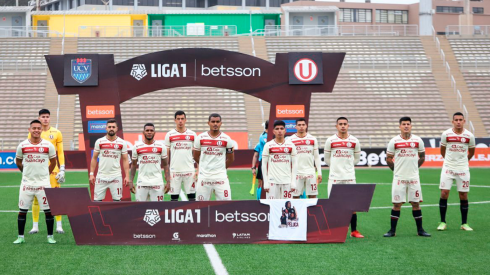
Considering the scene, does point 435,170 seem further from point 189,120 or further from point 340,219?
point 340,219

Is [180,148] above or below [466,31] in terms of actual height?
below

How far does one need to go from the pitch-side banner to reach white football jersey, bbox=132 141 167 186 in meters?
1.24

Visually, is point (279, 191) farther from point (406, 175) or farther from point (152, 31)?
point (152, 31)

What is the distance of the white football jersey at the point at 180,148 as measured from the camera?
11.9 m

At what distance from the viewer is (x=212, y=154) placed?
10945mm

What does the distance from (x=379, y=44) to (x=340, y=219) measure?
33860 millimetres

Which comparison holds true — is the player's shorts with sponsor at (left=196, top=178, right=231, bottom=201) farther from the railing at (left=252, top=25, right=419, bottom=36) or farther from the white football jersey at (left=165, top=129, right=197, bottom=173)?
the railing at (left=252, top=25, right=419, bottom=36)

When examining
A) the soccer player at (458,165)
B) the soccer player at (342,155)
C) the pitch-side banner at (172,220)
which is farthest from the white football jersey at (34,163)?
the soccer player at (458,165)

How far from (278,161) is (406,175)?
233 cm

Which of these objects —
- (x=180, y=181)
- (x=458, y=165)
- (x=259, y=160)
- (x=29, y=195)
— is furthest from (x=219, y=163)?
(x=458, y=165)

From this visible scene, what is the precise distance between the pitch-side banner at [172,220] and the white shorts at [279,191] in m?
1.52

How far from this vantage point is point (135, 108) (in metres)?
35.6

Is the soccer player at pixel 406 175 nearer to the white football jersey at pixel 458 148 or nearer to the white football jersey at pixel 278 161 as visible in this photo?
the white football jersey at pixel 458 148

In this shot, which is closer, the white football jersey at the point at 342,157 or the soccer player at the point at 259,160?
the white football jersey at the point at 342,157
